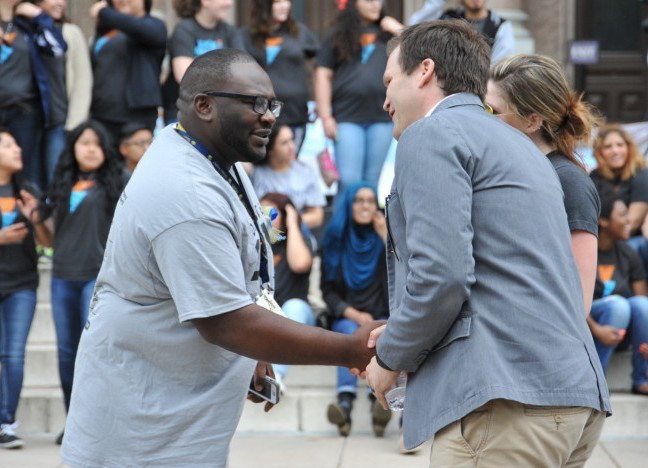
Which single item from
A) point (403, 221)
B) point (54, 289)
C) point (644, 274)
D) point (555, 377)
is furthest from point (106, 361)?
point (644, 274)

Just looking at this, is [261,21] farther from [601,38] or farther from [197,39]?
[601,38]

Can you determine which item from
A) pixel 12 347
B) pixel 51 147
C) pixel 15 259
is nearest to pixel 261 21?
pixel 51 147

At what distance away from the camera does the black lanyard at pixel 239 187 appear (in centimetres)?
318

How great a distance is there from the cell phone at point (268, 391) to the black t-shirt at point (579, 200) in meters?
1.05

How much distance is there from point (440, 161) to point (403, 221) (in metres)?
0.24

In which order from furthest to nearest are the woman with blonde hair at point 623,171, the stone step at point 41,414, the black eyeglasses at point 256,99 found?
the woman with blonde hair at point 623,171
the stone step at point 41,414
the black eyeglasses at point 256,99

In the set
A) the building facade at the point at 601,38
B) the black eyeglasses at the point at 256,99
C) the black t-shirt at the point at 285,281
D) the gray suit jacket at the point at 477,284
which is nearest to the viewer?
the gray suit jacket at the point at 477,284

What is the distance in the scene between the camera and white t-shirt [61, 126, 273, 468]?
116 inches

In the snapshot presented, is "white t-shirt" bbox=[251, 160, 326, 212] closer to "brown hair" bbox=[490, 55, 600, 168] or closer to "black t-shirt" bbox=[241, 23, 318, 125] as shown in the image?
"black t-shirt" bbox=[241, 23, 318, 125]

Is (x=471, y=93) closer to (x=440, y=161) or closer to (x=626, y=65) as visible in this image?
(x=440, y=161)

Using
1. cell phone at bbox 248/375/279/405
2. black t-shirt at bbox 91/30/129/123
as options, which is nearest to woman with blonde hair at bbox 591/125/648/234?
black t-shirt at bbox 91/30/129/123

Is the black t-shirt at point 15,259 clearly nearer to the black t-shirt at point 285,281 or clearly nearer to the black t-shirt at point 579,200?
the black t-shirt at point 285,281

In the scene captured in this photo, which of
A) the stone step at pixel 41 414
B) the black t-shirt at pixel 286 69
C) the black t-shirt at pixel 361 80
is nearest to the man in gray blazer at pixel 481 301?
the stone step at pixel 41 414

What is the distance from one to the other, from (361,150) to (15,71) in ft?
8.42
